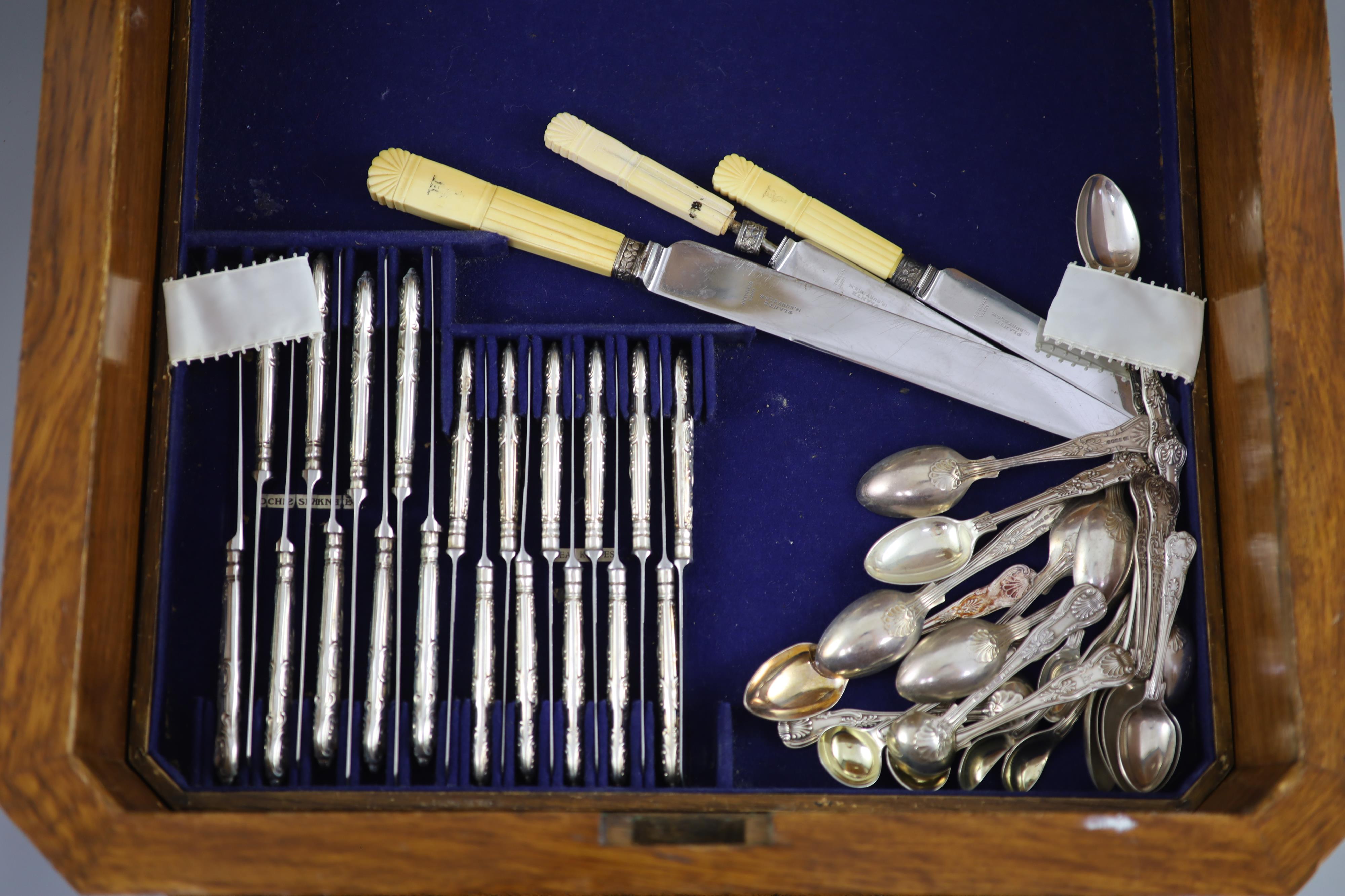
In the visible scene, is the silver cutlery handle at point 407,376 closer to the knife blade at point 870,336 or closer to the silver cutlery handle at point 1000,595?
the knife blade at point 870,336

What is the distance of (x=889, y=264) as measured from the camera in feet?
3.87

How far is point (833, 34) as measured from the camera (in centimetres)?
124

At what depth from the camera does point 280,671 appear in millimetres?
1075

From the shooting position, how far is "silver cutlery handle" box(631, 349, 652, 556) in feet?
3.66

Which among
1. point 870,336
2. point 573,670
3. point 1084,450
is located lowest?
point 573,670

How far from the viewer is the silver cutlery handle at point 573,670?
3.50ft

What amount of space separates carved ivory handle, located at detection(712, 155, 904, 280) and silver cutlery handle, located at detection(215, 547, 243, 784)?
1.99ft

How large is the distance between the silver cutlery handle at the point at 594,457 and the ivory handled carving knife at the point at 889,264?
233 mm

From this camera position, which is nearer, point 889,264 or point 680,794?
point 680,794

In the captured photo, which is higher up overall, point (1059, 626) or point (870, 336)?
point (870, 336)

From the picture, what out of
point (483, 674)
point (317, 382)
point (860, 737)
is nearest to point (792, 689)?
point (860, 737)

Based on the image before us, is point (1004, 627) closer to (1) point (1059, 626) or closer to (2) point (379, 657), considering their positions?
(1) point (1059, 626)

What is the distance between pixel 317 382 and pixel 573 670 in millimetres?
369

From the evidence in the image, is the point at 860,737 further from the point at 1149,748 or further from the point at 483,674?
the point at 483,674
